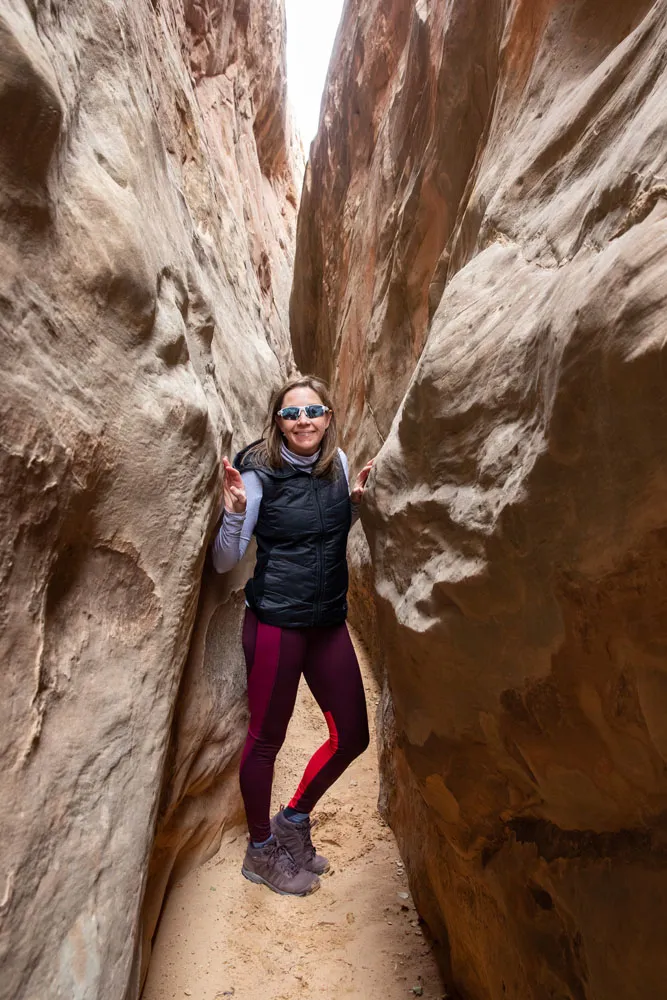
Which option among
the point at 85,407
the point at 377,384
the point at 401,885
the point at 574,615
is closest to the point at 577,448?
the point at 574,615

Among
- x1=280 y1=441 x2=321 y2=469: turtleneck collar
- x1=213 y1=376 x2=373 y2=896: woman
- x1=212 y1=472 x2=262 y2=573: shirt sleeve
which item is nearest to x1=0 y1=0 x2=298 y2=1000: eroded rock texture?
x1=212 y1=472 x2=262 y2=573: shirt sleeve

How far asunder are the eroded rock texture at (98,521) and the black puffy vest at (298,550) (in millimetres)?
260

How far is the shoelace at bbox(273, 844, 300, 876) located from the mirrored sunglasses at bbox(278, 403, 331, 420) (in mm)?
1968

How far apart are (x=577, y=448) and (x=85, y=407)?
1442mm

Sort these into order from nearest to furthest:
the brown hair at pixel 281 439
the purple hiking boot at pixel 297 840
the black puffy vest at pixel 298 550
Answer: the black puffy vest at pixel 298 550 → the brown hair at pixel 281 439 → the purple hiking boot at pixel 297 840

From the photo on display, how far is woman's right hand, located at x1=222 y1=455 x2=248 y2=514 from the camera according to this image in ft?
9.71

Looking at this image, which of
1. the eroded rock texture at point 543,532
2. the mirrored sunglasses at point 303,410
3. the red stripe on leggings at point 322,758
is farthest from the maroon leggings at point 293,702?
the mirrored sunglasses at point 303,410

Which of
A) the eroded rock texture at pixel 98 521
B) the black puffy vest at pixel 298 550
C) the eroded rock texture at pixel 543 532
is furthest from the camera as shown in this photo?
the black puffy vest at pixel 298 550

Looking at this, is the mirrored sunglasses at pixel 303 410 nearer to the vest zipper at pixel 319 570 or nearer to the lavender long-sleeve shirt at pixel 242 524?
the lavender long-sleeve shirt at pixel 242 524

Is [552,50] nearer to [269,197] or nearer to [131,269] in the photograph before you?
[131,269]

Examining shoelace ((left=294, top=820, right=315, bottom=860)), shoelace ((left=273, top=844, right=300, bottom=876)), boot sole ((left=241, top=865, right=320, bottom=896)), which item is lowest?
boot sole ((left=241, top=865, right=320, bottom=896))

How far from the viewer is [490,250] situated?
230 centimetres

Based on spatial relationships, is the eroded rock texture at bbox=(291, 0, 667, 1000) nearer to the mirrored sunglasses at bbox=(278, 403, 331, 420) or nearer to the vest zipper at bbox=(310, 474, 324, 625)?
the vest zipper at bbox=(310, 474, 324, 625)

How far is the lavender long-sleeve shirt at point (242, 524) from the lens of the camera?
2941 mm
